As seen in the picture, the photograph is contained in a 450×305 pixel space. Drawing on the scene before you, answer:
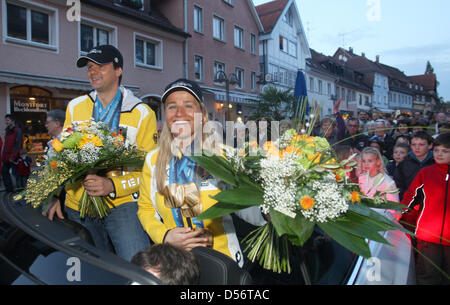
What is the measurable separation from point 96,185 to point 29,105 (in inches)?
434

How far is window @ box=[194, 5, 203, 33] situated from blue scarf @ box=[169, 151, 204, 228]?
1888 cm

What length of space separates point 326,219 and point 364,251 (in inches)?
7.5

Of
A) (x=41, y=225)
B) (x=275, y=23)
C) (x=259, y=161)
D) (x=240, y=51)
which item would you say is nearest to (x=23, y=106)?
(x=41, y=225)

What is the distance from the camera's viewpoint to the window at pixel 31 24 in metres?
10.8

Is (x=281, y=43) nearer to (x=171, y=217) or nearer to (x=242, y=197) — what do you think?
(x=171, y=217)

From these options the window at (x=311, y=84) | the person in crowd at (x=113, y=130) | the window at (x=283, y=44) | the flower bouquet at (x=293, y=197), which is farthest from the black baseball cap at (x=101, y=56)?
the window at (x=311, y=84)

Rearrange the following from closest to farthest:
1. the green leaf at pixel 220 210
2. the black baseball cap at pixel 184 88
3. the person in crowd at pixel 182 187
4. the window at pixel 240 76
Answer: the green leaf at pixel 220 210, the person in crowd at pixel 182 187, the black baseball cap at pixel 184 88, the window at pixel 240 76

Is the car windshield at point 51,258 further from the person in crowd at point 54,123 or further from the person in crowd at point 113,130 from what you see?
the person in crowd at point 54,123

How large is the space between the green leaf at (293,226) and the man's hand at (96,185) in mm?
1445

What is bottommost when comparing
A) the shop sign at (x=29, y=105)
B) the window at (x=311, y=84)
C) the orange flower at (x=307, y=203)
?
the orange flower at (x=307, y=203)

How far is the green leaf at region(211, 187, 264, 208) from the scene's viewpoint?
1328mm
